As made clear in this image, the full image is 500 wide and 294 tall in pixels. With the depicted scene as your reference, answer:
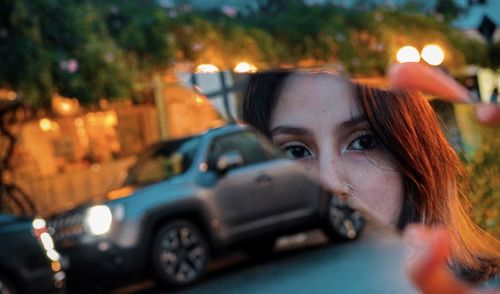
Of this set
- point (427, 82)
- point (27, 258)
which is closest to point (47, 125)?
point (27, 258)

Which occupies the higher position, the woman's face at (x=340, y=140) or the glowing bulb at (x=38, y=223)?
the glowing bulb at (x=38, y=223)

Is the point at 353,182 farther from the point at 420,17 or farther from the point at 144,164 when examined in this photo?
the point at 144,164

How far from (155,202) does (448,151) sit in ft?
13.3

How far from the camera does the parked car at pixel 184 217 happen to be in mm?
3840

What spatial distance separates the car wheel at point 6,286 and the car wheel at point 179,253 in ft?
→ 4.53

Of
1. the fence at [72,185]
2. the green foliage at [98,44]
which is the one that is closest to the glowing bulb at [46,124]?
the green foliage at [98,44]

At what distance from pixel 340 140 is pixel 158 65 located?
4.58 m

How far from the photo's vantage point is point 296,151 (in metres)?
0.84

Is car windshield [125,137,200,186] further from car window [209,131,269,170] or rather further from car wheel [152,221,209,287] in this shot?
car wheel [152,221,209,287]

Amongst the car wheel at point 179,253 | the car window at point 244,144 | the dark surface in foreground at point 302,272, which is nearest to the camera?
the car window at point 244,144

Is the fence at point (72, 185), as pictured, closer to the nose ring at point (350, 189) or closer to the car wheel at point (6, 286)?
the car wheel at point (6, 286)

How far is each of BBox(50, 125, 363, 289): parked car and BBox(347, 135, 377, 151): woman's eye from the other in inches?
86.4

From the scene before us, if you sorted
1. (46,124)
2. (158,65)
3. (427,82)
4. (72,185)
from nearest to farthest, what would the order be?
(427,82)
(72,185)
(158,65)
(46,124)

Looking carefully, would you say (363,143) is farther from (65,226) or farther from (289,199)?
(289,199)
